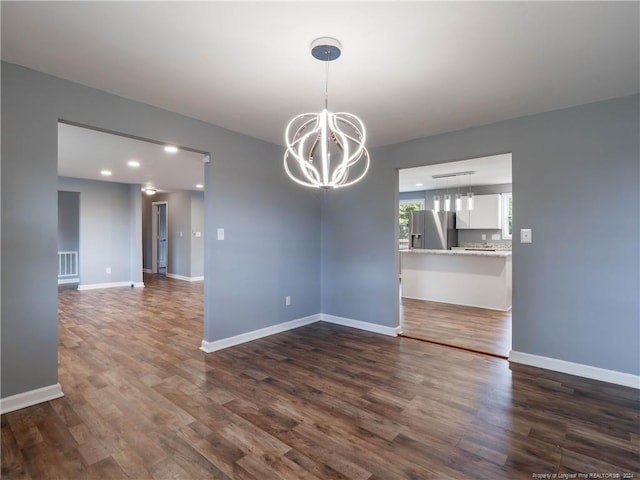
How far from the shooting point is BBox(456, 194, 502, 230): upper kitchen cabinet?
24.3ft

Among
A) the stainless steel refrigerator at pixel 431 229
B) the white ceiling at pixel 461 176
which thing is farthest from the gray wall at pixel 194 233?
the stainless steel refrigerator at pixel 431 229

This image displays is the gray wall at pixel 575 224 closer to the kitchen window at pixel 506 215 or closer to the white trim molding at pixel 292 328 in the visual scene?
the white trim molding at pixel 292 328

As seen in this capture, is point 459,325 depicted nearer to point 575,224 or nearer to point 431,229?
point 575,224

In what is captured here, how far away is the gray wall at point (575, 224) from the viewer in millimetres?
2707

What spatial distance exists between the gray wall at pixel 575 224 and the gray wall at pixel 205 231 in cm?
204

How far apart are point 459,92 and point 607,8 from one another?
1019 mm

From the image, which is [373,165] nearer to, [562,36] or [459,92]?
[459,92]

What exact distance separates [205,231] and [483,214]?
21.0 feet

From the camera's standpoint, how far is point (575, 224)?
2.92m

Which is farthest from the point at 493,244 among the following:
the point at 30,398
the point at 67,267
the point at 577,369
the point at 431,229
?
the point at 67,267

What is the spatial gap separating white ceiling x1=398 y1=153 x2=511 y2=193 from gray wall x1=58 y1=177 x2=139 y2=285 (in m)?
6.20

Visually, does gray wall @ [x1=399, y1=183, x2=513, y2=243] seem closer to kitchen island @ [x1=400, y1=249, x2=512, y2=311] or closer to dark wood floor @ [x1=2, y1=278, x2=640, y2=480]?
kitchen island @ [x1=400, y1=249, x2=512, y2=311]

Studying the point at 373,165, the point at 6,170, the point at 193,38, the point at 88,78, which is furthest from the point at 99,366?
the point at 373,165

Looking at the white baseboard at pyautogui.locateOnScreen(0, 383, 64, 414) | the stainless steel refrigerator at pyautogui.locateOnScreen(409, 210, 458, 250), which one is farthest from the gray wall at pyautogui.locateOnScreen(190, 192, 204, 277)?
the white baseboard at pyautogui.locateOnScreen(0, 383, 64, 414)
